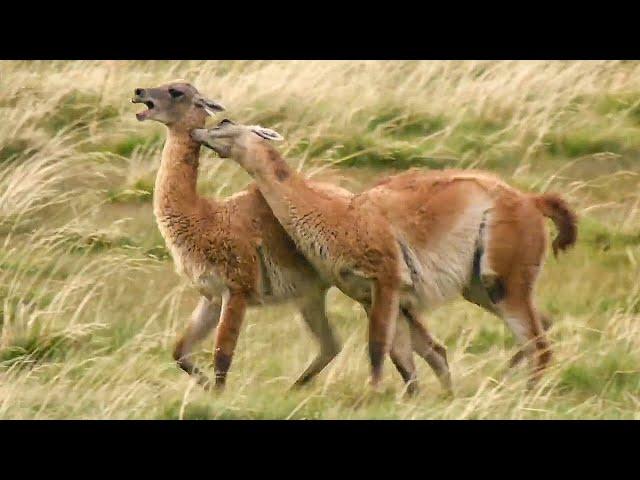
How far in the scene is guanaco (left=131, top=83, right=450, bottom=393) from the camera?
11195 millimetres

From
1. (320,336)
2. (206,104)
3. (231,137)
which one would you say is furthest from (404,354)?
(206,104)

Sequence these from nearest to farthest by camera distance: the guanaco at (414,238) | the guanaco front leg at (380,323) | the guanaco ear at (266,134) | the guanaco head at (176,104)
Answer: the guanaco front leg at (380,323) → the guanaco at (414,238) → the guanaco ear at (266,134) → the guanaco head at (176,104)

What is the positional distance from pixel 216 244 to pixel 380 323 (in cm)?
111

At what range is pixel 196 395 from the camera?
10781 millimetres

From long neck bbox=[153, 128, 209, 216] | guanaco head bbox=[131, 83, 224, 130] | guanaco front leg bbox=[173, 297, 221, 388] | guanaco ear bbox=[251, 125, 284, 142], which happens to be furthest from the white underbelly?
guanaco head bbox=[131, 83, 224, 130]

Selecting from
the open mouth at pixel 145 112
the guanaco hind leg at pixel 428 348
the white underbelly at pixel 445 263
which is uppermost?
the open mouth at pixel 145 112

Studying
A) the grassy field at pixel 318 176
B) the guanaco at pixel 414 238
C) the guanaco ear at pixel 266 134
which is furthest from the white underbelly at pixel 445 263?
the guanaco ear at pixel 266 134

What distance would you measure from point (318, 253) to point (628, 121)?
5942 millimetres

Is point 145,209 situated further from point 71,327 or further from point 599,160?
Result: point 599,160

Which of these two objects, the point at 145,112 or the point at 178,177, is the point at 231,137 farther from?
the point at 145,112

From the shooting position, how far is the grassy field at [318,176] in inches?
440

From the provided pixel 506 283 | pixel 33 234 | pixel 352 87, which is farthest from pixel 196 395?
pixel 352 87

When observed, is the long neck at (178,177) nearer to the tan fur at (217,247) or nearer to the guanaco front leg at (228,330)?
the tan fur at (217,247)

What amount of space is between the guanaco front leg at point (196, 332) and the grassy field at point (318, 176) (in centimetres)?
11
